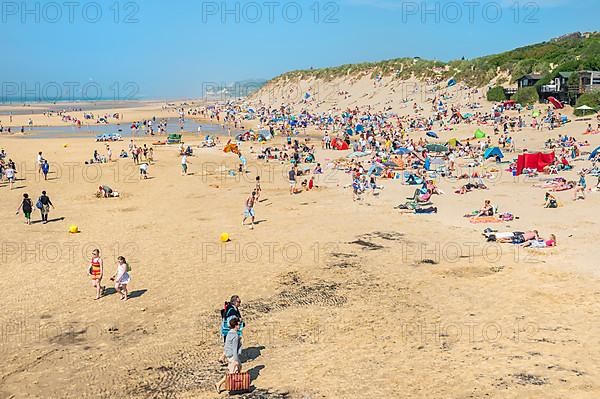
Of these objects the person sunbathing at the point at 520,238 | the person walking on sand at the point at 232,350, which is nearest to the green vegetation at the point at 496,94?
the person sunbathing at the point at 520,238

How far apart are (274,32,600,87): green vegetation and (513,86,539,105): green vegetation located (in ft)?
3.72

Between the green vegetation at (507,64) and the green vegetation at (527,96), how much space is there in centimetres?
113

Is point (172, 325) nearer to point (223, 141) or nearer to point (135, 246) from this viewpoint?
point (135, 246)

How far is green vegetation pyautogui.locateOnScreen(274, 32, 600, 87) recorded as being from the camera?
5188cm

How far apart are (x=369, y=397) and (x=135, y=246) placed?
34.5 ft

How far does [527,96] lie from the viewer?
155 feet

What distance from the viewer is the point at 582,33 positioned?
268ft

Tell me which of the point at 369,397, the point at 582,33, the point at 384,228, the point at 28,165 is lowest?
the point at 369,397

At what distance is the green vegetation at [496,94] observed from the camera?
5081 cm

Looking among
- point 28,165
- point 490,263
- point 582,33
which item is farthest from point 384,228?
point 582,33

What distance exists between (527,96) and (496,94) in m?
4.48

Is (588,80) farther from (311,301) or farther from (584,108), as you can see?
(311,301)

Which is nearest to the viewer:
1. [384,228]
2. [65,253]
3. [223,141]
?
[65,253]

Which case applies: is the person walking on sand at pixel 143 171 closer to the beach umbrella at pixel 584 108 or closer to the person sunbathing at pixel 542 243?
the person sunbathing at pixel 542 243
